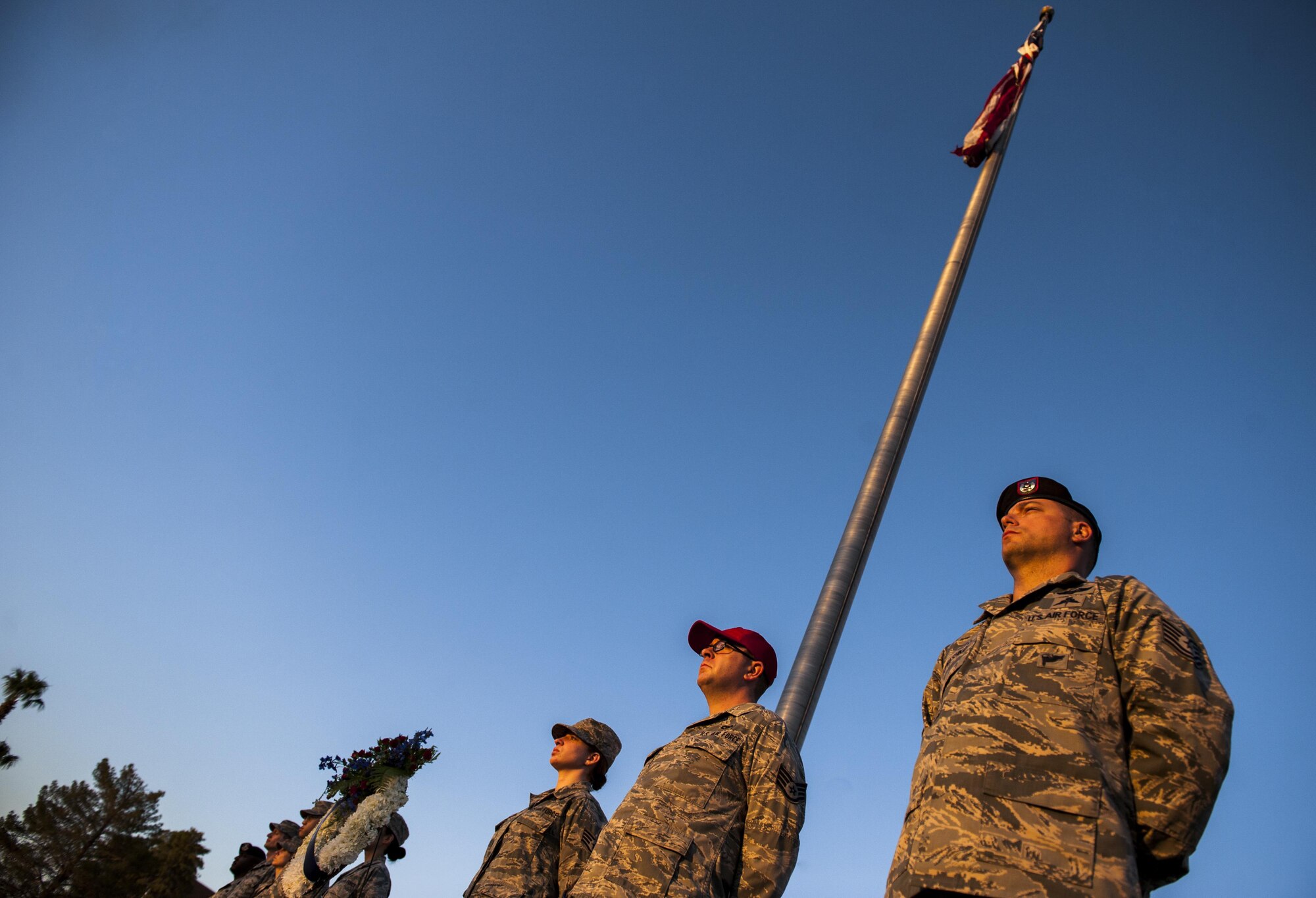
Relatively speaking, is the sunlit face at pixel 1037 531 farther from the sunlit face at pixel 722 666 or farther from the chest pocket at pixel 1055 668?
the sunlit face at pixel 722 666

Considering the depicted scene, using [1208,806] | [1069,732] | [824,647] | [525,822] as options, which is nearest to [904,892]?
[1069,732]

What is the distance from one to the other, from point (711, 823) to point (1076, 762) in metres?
1.94

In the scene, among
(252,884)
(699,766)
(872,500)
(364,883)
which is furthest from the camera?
(252,884)

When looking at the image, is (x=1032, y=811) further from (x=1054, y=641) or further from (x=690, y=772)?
(x=690, y=772)

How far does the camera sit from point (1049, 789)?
7.70ft

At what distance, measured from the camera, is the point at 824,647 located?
201 inches

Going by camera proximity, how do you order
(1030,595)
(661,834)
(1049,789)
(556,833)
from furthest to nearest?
1. (556,833)
2. (661,834)
3. (1030,595)
4. (1049,789)

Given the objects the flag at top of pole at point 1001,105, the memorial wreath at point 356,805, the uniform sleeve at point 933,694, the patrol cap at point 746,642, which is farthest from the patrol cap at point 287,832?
the flag at top of pole at point 1001,105

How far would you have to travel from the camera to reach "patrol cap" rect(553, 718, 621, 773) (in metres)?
6.22

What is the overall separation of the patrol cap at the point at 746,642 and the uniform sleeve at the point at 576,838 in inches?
55.4

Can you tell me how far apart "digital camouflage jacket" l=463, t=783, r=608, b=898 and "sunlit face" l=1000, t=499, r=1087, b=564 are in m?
3.37

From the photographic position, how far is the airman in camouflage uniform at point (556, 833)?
5305mm

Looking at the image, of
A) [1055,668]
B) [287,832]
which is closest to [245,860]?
[287,832]

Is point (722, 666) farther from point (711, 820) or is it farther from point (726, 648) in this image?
point (711, 820)
